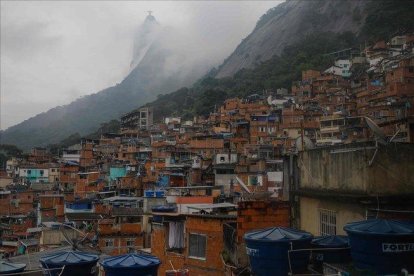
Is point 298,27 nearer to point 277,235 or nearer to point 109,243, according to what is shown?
point 109,243

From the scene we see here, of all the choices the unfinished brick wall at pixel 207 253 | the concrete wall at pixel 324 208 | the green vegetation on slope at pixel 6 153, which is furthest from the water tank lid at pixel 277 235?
the green vegetation on slope at pixel 6 153

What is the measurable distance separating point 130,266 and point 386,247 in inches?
177

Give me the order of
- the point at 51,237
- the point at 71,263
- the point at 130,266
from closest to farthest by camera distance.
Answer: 1. the point at 130,266
2. the point at 71,263
3. the point at 51,237

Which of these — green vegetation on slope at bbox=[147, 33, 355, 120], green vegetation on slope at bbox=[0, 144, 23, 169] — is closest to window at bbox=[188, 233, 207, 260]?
green vegetation on slope at bbox=[147, 33, 355, 120]

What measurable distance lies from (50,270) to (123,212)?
20.9 metres

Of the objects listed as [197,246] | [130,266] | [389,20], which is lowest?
[197,246]

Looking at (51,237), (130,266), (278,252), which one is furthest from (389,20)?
(130,266)

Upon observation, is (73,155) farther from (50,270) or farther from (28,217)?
(50,270)

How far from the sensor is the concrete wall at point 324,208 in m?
9.39

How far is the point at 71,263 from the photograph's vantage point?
8.86 meters

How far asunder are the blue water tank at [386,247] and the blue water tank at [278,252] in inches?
49.2

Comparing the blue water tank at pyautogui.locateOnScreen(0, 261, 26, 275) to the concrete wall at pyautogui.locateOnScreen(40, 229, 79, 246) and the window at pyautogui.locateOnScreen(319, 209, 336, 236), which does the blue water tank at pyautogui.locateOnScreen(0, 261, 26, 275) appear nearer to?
the window at pyautogui.locateOnScreen(319, 209, 336, 236)

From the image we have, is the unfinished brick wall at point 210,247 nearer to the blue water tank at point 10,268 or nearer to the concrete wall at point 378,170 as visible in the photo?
the concrete wall at point 378,170

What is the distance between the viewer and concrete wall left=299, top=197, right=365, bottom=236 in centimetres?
939
